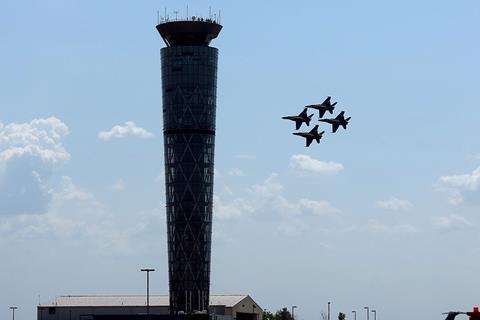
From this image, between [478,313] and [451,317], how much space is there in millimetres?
3625

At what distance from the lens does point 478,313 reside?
104 meters

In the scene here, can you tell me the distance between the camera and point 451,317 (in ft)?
350
